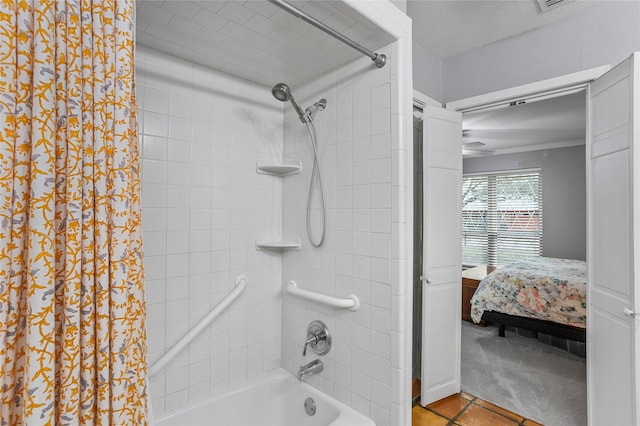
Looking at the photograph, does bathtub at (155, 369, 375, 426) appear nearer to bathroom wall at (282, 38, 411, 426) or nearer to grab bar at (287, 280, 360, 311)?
bathroom wall at (282, 38, 411, 426)

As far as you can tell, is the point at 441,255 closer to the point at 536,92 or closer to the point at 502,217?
the point at 536,92

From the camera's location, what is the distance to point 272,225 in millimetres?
1949

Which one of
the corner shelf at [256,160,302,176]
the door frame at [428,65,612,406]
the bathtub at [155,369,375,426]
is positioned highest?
the door frame at [428,65,612,406]

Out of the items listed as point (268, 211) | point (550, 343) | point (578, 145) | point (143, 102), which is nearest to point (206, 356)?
point (268, 211)

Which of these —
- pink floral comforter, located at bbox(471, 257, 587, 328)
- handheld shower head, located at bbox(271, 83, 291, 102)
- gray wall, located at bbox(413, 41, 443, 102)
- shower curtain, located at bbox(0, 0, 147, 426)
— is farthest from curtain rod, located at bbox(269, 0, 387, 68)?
pink floral comforter, located at bbox(471, 257, 587, 328)

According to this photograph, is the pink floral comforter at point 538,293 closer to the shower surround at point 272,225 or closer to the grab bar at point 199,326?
the shower surround at point 272,225

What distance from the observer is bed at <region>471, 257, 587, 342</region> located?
2.96 m

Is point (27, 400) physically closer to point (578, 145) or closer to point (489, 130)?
point (489, 130)

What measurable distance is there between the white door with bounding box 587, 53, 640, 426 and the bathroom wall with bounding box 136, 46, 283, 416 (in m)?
1.79

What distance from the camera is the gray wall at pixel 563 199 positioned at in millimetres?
4465

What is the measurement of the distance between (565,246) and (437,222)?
358 cm

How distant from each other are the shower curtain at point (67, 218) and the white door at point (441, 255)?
73.9 inches

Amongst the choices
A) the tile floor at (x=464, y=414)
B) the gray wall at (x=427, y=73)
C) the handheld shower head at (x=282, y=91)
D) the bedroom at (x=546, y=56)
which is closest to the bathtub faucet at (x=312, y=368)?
the tile floor at (x=464, y=414)

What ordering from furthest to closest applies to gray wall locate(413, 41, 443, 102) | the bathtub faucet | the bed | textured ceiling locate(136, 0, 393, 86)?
the bed < gray wall locate(413, 41, 443, 102) < the bathtub faucet < textured ceiling locate(136, 0, 393, 86)
